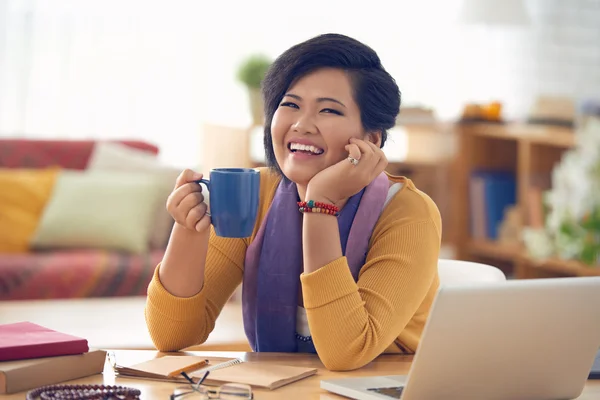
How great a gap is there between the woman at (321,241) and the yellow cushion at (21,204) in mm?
2437

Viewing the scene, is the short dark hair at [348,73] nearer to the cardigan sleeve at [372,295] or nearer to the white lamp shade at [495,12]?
the cardigan sleeve at [372,295]

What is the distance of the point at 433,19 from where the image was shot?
5312 millimetres

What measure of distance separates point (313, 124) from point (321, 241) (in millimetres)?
222

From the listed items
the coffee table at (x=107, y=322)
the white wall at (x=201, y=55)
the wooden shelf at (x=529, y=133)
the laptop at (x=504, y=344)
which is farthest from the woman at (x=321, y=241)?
the white wall at (x=201, y=55)

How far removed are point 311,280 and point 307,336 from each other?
25cm

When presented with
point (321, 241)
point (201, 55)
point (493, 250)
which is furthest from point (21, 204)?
point (321, 241)

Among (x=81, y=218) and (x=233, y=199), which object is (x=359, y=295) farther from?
(x=81, y=218)

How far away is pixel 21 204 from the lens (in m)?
4.04

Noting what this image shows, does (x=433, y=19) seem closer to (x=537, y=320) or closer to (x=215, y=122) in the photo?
(x=215, y=122)

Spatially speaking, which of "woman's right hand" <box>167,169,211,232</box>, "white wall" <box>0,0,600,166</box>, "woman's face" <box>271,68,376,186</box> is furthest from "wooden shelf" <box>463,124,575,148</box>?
"woman's right hand" <box>167,169,211,232</box>

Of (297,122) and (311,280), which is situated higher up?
(297,122)

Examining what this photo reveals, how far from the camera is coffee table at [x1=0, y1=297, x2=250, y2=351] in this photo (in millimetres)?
2766

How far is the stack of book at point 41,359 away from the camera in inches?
47.8

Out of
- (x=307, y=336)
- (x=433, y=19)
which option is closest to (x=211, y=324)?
(x=307, y=336)
